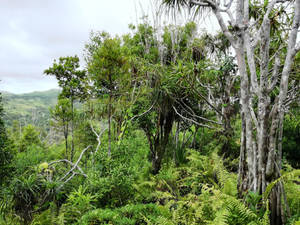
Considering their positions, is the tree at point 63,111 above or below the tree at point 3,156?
above

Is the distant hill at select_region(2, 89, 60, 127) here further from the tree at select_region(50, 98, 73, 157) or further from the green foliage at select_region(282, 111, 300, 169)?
the green foliage at select_region(282, 111, 300, 169)

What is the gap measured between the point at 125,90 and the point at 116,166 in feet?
5.78

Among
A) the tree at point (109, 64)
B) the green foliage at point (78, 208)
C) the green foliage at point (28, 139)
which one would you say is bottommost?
the green foliage at point (28, 139)

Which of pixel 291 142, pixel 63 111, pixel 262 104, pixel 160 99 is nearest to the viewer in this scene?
pixel 262 104

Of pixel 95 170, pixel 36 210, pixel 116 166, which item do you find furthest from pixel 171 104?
pixel 36 210

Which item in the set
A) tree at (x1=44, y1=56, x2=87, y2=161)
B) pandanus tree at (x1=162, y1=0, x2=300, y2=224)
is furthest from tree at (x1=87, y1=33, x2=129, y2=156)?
tree at (x1=44, y1=56, x2=87, y2=161)

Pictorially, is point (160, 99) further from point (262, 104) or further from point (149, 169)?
point (262, 104)

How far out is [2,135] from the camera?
5.17 meters

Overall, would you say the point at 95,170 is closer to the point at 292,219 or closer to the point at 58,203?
the point at 58,203

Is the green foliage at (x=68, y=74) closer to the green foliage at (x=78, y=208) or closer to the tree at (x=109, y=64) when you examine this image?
the tree at (x=109, y=64)

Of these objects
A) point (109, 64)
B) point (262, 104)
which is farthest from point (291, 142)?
point (109, 64)

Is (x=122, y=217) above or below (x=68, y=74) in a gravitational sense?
below

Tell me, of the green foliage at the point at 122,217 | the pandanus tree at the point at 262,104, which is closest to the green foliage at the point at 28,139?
the green foliage at the point at 122,217

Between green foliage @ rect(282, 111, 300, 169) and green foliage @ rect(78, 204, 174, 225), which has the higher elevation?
green foliage @ rect(282, 111, 300, 169)
